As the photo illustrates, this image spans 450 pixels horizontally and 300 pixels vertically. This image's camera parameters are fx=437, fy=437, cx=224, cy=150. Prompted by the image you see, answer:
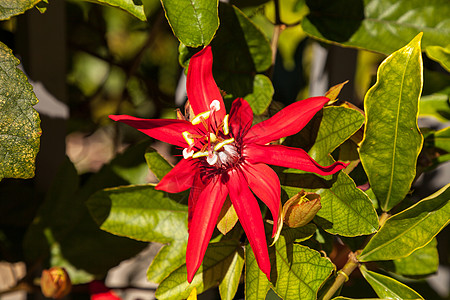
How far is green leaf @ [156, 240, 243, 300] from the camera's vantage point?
60 centimetres

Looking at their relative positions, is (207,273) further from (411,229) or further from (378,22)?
(378,22)

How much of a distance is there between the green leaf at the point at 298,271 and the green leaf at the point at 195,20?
0.90 ft

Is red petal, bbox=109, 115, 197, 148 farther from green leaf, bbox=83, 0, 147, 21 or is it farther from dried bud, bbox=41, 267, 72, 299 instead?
dried bud, bbox=41, 267, 72, 299

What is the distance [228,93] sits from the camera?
0.65 metres

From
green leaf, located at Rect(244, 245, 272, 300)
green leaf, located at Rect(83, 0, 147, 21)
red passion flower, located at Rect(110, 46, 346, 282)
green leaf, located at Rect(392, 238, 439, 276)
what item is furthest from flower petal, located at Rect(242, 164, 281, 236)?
green leaf, located at Rect(392, 238, 439, 276)

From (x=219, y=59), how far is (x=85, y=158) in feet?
4.18

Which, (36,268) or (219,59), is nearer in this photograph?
(219,59)

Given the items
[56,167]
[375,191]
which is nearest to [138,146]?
[56,167]

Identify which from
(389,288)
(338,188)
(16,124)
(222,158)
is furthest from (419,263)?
(16,124)

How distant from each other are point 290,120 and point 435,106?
0.40 m

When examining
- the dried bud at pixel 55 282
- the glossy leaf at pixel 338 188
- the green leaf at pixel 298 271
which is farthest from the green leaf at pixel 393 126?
the dried bud at pixel 55 282

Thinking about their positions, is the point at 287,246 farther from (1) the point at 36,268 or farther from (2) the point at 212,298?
(1) the point at 36,268

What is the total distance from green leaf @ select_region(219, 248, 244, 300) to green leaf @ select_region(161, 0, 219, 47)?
30cm

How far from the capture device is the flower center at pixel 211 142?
52cm
